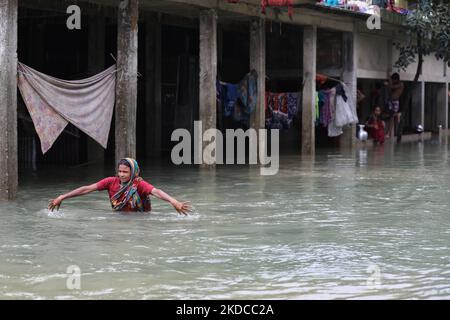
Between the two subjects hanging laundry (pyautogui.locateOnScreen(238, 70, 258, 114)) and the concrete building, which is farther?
hanging laundry (pyautogui.locateOnScreen(238, 70, 258, 114))

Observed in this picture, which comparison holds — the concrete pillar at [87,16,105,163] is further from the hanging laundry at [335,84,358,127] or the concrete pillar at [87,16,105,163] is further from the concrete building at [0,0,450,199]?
the hanging laundry at [335,84,358,127]

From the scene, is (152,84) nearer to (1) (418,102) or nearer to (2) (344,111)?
(2) (344,111)

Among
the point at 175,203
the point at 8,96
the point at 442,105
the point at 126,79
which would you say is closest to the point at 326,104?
the point at 126,79

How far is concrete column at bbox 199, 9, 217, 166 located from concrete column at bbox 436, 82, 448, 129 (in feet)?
49.0

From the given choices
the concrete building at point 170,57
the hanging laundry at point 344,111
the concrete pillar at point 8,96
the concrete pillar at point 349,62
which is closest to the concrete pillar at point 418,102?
the concrete building at point 170,57

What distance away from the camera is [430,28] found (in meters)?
22.0

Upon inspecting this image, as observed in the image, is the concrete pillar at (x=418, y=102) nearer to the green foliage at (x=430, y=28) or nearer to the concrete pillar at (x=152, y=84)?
the green foliage at (x=430, y=28)

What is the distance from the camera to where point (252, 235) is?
8.82 meters

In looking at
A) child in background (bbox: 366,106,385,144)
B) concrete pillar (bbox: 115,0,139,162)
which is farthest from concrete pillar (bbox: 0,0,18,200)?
child in background (bbox: 366,106,385,144)

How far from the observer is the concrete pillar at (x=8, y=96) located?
1120 centimetres

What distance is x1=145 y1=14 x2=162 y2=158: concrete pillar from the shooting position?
63.9ft

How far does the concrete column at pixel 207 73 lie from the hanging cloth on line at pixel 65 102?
2.81 metres

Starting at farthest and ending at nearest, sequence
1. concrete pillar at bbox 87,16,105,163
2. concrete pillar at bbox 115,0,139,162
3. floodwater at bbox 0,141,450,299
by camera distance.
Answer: concrete pillar at bbox 87,16,105,163, concrete pillar at bbox 115,0,139,162, floodwater at bbox 0,141,450,299

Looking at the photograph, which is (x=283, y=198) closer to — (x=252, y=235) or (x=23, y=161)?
(x=252, y=235)
